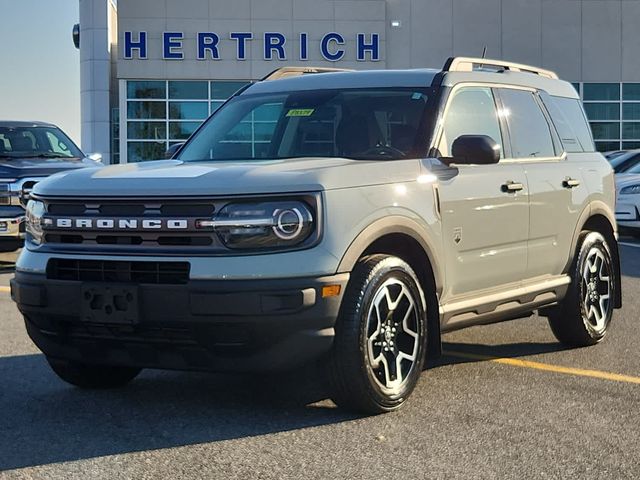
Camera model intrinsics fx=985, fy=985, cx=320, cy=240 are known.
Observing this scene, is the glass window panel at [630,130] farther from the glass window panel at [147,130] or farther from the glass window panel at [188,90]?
the glass window panel at [147,130]

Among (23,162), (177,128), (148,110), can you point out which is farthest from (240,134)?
(148,110)

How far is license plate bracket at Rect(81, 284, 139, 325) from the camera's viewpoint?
14.9 feet

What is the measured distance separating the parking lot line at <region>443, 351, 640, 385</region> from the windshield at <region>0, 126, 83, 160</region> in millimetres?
7997

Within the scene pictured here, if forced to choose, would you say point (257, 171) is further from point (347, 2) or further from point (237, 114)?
point (347, 2)

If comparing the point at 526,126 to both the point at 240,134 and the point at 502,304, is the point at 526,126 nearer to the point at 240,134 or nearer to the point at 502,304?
the point at 502,304

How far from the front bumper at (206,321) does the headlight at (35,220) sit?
316 millimetres

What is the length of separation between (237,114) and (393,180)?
1.76 meters

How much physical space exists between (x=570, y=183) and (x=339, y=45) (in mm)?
29682

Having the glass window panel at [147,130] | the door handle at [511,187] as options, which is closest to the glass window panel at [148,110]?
the glass window panel at [147,130]

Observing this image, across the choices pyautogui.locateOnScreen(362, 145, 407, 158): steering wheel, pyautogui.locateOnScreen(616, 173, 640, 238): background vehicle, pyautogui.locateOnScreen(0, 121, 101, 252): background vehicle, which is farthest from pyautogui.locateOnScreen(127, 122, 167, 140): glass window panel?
pyautogui.locateOnScreen(362, 145, 407, 158): steering wheel

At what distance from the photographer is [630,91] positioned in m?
37.1

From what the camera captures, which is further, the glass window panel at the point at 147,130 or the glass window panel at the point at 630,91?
the glass window panel at the point at 630,91

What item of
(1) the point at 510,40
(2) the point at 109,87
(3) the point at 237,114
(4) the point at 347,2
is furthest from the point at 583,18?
(3) the point at 237,114

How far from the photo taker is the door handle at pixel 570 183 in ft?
21.5
